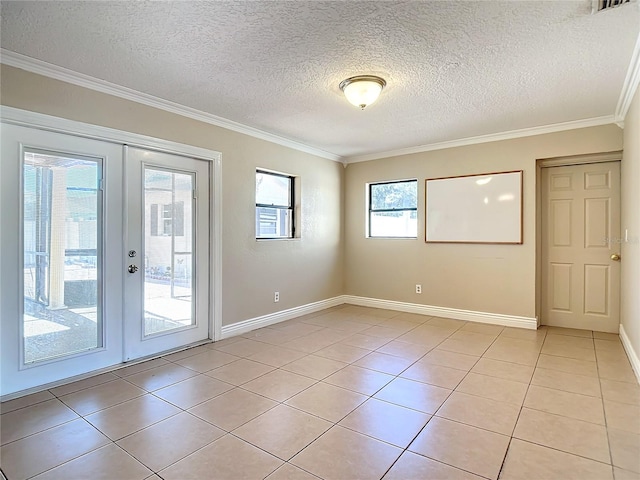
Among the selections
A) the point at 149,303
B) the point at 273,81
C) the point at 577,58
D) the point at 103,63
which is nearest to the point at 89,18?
the point at 103,63

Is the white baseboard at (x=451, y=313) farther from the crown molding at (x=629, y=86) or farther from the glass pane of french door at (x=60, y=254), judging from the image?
the glass pane of french door at (x=60, y=254)

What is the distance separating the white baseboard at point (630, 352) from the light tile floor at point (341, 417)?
6 cm

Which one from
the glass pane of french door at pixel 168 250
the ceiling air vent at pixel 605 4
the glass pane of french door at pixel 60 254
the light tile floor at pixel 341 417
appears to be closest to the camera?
the light tile floor at pixel 341 417

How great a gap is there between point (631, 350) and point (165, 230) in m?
4.49

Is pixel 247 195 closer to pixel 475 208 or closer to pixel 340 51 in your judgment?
pixel 340 51

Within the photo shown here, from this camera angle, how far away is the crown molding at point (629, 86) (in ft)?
8.28

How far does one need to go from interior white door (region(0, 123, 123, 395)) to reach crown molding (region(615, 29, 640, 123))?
4080mm

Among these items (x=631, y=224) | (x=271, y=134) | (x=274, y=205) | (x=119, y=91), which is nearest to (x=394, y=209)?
→ (x=274, y=205)

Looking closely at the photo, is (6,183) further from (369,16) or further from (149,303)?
(369,16)

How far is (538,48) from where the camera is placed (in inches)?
95.3

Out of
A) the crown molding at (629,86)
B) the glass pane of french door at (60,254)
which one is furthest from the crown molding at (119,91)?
the crown molding at (629,86)

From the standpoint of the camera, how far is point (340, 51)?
2469 mm

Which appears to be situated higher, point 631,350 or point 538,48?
point 538,48

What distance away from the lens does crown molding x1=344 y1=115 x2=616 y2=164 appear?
396cm
